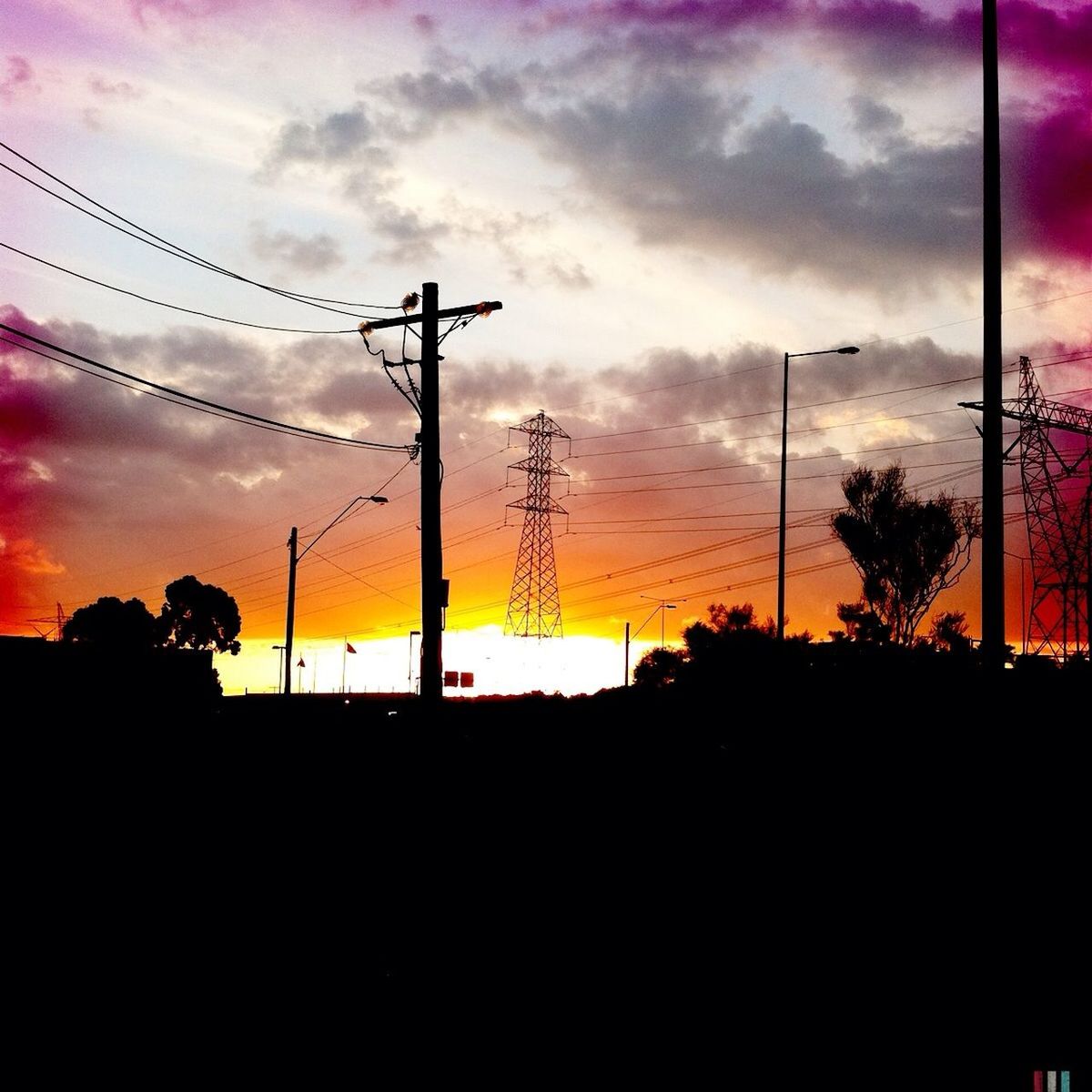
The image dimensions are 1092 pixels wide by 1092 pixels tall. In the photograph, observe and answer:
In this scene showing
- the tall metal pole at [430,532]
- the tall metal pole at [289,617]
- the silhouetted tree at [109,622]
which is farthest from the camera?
the silhouetted tree at [109,622]

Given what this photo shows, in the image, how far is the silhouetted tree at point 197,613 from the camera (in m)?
142

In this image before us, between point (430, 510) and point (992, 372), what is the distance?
1086 cm

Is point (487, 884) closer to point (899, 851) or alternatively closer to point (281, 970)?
point (281, 970)

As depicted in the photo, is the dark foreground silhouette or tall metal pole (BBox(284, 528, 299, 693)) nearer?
the dark foreground silhouette

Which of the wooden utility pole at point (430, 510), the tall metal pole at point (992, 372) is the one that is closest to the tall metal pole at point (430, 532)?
the wooden utility pole at point (430, 510)

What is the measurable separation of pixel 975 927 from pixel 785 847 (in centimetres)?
433

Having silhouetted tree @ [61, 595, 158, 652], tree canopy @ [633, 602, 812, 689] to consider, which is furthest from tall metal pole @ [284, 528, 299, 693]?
silhouetted tree @ [61, 595, 158, 652]

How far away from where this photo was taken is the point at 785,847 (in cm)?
1739

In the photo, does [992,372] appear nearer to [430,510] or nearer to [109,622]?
[430,510]

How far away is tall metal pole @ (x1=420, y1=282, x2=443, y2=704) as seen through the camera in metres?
21.0

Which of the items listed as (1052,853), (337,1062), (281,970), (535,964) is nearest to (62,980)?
(281,970)

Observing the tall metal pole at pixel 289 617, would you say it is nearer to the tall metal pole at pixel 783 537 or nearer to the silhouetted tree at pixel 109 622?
the tall metal pole at pixel 783 537

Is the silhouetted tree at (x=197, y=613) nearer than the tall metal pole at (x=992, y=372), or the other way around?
the tall metal pole at (x=992, y=372)

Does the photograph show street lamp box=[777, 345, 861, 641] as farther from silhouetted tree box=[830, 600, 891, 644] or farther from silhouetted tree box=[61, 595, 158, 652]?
silhouetted tree box=[61, 595, 158, 652]
